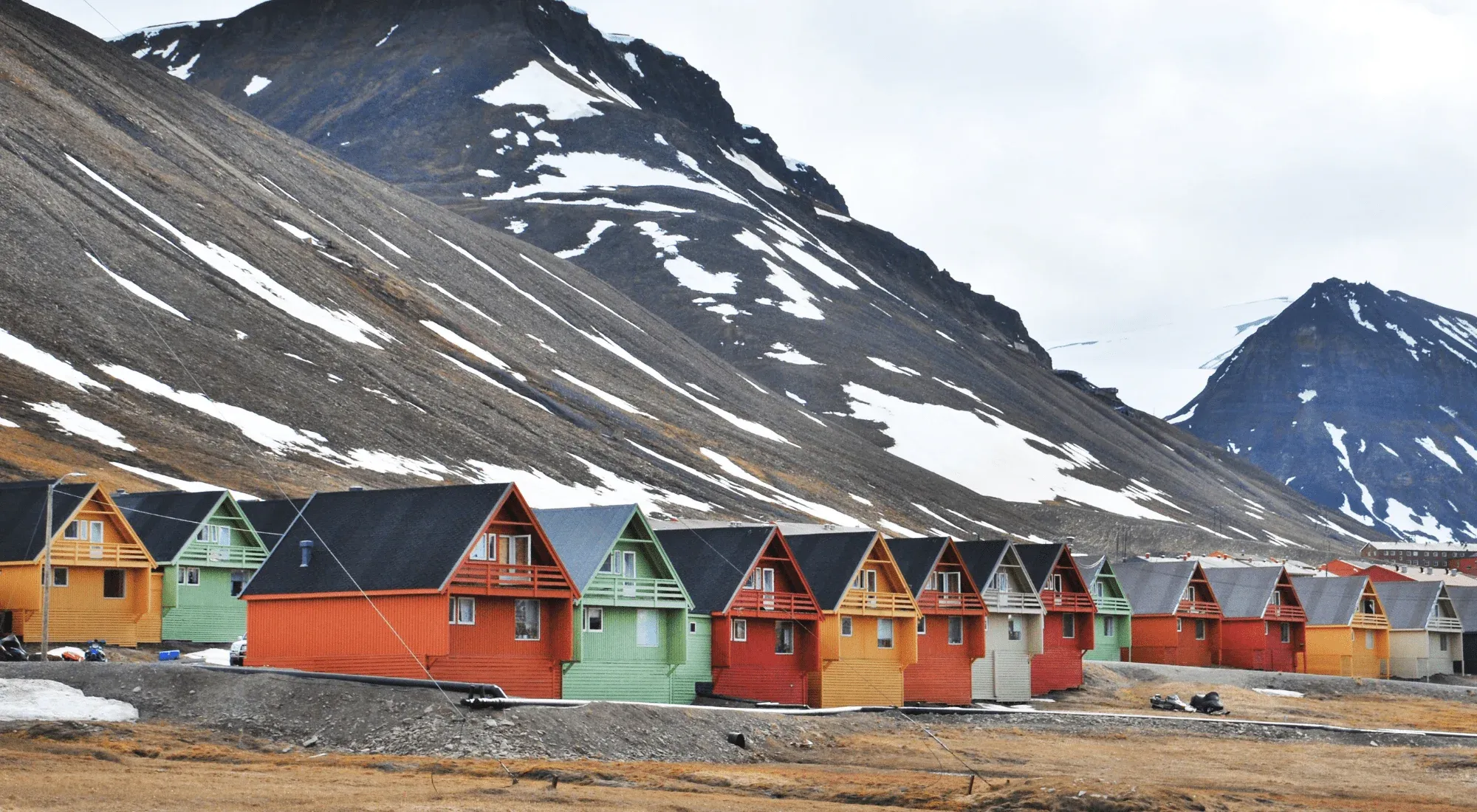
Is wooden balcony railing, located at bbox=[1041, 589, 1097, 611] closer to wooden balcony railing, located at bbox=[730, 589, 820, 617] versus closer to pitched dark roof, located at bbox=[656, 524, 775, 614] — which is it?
wooden balcony railing, located at bbox=[730, 589, 820, 617]

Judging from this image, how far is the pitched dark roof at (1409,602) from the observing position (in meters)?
103

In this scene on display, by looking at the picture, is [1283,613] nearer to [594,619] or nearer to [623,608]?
[623,608]

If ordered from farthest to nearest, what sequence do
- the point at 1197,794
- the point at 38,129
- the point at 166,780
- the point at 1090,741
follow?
1. the point at 38,129
2. the point at 1090,741
3. the point at 1197,794
4. the point at 166,780

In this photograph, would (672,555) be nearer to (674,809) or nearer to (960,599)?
(960,599)

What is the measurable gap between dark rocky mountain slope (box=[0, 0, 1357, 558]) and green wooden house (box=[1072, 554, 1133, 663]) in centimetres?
3822

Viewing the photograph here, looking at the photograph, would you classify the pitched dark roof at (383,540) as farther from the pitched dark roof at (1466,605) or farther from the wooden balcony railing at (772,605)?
the pitched dark roof at (1466,605)

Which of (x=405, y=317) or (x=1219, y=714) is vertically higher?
(x=405, y=317)

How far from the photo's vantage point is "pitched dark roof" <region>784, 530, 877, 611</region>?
61281mm

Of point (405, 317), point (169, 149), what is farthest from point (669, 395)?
point (169, 149)

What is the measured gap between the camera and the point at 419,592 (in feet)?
151

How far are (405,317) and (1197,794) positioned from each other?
4557 inches

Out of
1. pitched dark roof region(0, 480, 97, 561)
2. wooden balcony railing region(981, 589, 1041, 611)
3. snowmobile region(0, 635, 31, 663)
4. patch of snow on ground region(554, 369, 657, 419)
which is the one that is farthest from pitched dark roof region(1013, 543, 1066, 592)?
patch of snow on ground region(554, 369, 657, 419)

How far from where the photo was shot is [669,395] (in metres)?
162

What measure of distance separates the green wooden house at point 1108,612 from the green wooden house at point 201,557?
39475 mm
